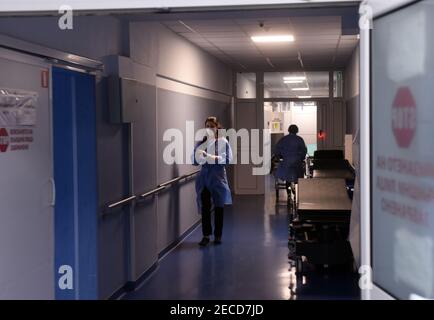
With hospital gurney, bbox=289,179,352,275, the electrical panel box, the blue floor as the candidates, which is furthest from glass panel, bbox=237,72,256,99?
the electrical panel box

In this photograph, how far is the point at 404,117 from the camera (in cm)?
169

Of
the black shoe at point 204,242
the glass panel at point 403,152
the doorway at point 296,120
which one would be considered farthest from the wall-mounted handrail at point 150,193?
the doorway at point 296,120

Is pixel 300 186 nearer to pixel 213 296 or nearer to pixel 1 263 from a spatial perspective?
pixel 213 296

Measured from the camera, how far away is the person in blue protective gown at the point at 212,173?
6363mm

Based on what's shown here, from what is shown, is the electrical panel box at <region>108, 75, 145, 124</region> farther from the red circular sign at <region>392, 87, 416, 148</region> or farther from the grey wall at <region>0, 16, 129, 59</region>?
the red circular sign at <region>392, 87, 416, 148</region>

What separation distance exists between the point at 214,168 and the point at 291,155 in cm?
282

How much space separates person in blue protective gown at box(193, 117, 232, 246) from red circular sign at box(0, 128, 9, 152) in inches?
141

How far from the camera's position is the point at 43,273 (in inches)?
130

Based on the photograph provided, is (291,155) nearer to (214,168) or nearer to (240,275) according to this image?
(214,168)

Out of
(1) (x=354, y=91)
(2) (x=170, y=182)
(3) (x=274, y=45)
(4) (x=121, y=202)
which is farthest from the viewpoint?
(1) (x=354, y=91)

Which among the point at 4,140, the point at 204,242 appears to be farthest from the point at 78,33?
the point at 204,242

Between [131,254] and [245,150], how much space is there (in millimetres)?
6830

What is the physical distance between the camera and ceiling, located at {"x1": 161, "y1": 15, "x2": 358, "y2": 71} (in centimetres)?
597

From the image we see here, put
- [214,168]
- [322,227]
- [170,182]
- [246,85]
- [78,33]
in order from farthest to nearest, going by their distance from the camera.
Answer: [246,85] → [214,168] → [170,182] → [322,227] → [78,33]
